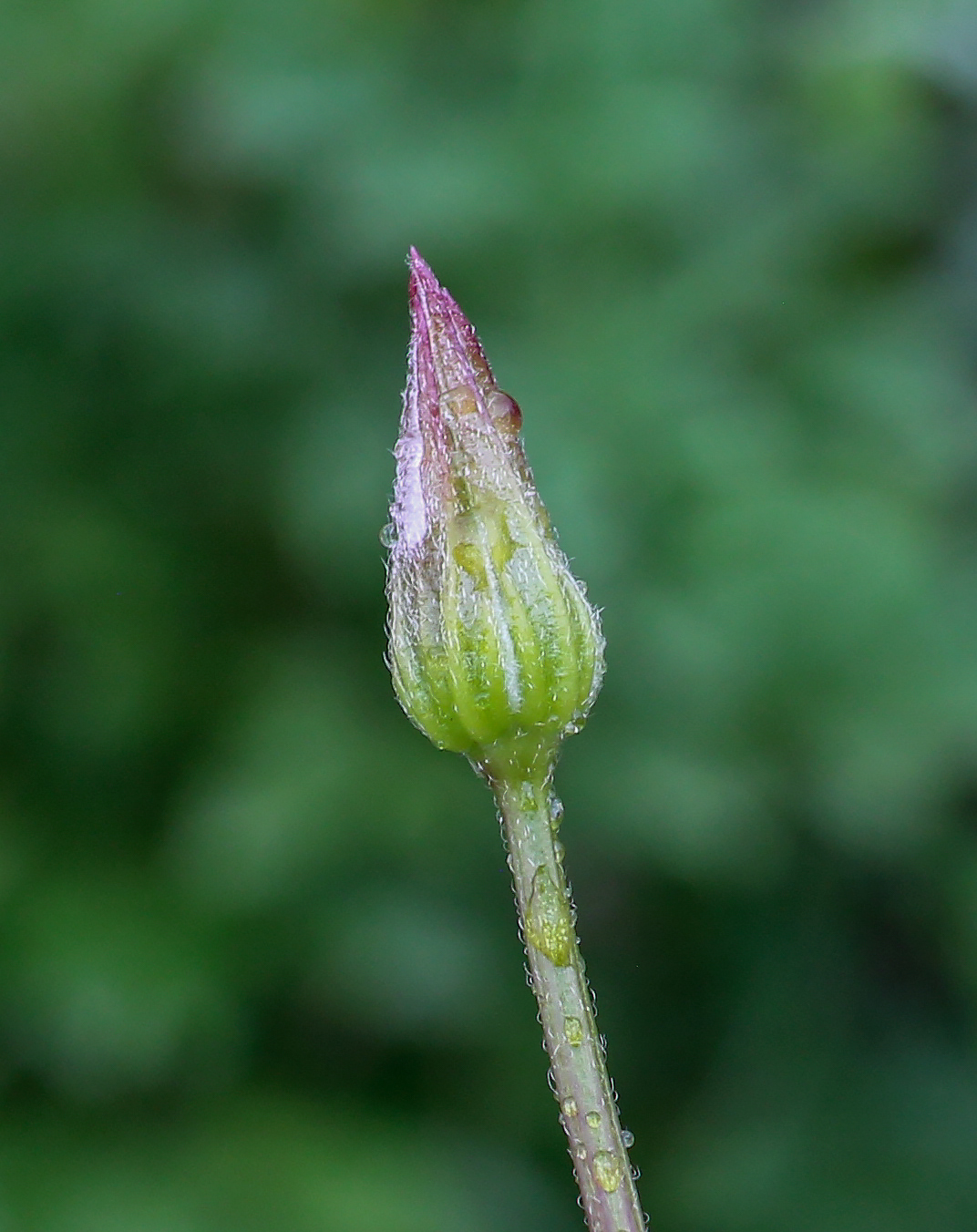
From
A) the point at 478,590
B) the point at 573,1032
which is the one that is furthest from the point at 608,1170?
the point at 478,590

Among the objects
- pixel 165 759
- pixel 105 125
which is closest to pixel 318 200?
pixel 105 125

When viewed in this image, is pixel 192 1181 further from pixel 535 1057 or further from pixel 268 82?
pixel 268 82

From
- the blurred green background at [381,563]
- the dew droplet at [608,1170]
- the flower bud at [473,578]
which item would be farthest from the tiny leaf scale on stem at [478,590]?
the blurred green background at [381,563]

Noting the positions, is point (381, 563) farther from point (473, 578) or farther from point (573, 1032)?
point (573, 1032)

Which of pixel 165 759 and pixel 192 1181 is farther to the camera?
pixel 165 759

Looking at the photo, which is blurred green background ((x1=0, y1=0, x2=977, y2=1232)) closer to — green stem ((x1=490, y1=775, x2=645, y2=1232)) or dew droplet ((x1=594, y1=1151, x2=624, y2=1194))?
green stem ((x1=490, y1=775, x2=645, y2=1232))
